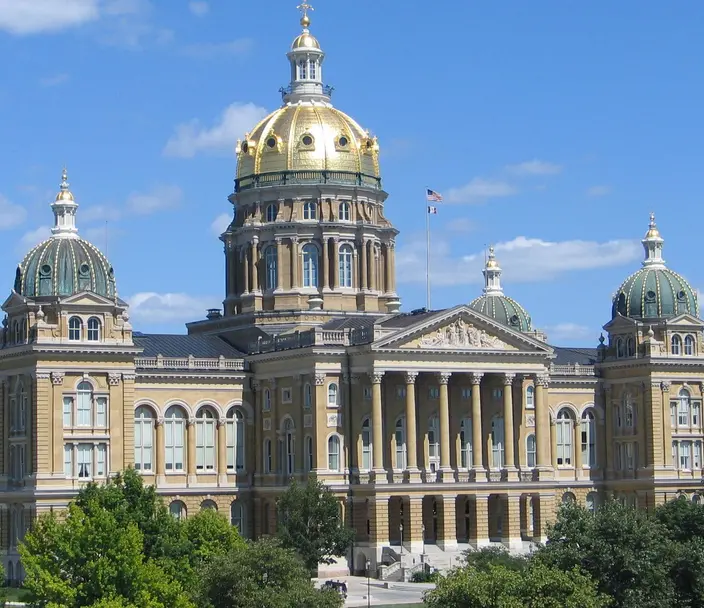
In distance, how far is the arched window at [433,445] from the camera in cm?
13625

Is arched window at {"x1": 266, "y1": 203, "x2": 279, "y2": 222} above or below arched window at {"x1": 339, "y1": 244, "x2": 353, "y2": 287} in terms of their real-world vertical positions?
above

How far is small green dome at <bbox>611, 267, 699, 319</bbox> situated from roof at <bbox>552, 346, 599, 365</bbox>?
5686 millimetres

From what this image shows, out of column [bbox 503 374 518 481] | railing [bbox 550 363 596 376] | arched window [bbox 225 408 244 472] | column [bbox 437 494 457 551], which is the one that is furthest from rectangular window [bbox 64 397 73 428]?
railing [bbox 550 363 596 376]

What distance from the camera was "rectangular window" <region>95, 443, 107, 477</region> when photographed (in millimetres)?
128125

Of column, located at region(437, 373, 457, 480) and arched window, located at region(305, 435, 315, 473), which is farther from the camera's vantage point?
arched window, located at region(305, 435, 315, 473)

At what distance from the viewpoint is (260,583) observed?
92.8m

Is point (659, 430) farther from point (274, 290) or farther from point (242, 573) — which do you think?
point (242, 573)

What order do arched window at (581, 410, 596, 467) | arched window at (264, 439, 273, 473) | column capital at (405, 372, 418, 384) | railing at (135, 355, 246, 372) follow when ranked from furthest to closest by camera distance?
1. arched window at (581, 410, 596, 467)
2. arched window at (264, 439, 273, 473)
3. railing at (135, 355, 246, 372)
4. column capital at (405, 372, 418, 384)

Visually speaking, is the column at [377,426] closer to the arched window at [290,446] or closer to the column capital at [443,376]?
the column capital at [443,376]

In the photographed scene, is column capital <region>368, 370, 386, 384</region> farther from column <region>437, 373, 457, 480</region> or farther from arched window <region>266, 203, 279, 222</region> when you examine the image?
arched window <region>266, 203, 279, 222</region>

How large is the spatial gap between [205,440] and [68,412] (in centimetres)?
1369

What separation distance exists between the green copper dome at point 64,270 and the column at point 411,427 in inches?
819

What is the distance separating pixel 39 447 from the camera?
12575 cm

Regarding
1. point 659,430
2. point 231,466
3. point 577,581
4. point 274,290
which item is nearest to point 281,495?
point 231,466
